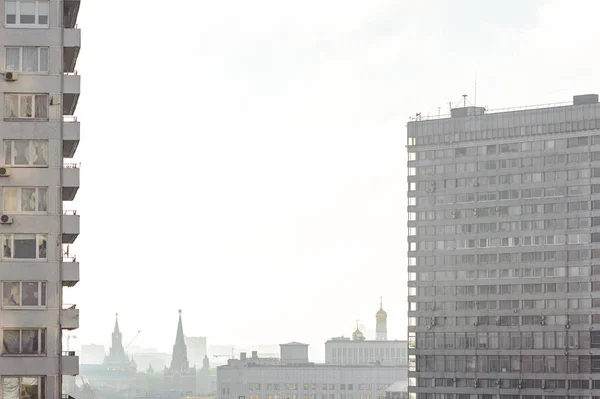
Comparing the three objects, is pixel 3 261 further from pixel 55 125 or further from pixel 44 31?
pixel 44 31

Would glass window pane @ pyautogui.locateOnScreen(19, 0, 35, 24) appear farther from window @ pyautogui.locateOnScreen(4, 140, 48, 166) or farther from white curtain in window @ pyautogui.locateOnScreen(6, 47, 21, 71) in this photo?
window @ pyautogui.locateOnScreen(4, 140, 48, 166)

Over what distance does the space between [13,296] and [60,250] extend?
338cm

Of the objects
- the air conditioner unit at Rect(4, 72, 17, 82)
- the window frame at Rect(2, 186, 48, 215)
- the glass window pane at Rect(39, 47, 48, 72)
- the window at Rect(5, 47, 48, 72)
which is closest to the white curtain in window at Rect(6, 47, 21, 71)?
the window at Rect(5, 47, 48, 72)

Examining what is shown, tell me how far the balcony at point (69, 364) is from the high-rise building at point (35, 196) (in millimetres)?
52

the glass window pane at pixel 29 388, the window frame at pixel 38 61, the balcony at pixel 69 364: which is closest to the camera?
the glass window pane at pixel 29 388

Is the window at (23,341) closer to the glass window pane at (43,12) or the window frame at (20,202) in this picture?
the window frame at (20,202)

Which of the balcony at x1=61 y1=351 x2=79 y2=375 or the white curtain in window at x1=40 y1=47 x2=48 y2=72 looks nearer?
the balcony at x1=61 y1=351 x2=79 y2=375

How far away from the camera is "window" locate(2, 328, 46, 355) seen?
74.2 m

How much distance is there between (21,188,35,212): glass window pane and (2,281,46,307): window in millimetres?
3893

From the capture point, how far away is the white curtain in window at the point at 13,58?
253 feet

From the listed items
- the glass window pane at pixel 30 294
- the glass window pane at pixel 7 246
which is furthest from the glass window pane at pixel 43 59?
the glass window pane at pixel 30 294

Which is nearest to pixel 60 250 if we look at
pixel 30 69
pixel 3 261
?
pixel 3 261

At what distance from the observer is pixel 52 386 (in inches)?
2921

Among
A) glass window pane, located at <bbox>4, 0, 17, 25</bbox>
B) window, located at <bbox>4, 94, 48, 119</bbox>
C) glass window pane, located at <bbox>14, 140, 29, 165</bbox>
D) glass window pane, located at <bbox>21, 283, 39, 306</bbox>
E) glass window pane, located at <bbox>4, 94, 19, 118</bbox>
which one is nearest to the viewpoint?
glass window pane, located at <bbox>21, 283, 39, 306</bbox>
